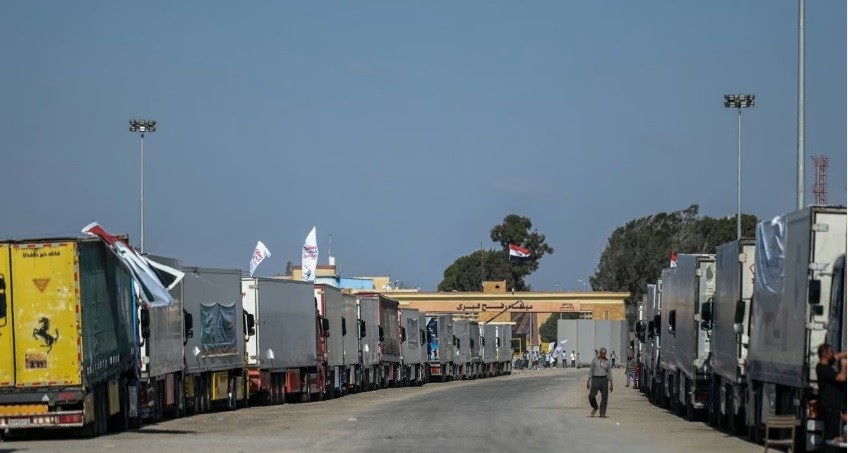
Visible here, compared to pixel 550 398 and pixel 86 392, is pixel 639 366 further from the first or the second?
pixel 86 392

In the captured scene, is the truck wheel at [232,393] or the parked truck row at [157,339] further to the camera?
the truck wheel at [232,393]

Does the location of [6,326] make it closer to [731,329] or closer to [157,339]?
[157,339]

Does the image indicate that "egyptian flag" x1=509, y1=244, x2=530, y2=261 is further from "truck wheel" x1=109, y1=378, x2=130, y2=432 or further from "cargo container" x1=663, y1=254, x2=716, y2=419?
"truck wheel" x1=109, y1=378, x2=130, y2=432

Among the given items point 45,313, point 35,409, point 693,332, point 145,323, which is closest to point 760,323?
point 693,332

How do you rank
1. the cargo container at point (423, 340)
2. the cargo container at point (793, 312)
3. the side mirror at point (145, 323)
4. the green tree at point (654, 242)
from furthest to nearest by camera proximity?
the green tree at point (654, 242), the cargo container at point (423, 340), the side mirror at point (145, 323), the cargo container at point (793, 312)

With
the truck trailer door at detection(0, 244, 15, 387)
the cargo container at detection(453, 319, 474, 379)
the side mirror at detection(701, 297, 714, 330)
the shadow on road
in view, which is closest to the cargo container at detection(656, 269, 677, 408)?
the side mirror at detection(701, 297, 714, 330)

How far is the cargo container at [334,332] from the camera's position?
50.2 metres

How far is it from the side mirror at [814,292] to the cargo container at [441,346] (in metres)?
54.6

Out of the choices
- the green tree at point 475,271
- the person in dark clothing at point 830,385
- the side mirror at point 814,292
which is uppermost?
the side mirror at point 814,292

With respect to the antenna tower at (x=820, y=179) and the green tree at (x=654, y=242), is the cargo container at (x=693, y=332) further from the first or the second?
the green tree at (x=654, y=242)

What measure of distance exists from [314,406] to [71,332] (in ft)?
57.1

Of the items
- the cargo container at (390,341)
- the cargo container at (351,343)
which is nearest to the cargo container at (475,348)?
the cargo container at (390,341)

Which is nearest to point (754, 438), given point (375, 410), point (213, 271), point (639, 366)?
point (375, 410)

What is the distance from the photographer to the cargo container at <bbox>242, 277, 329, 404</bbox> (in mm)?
43156
